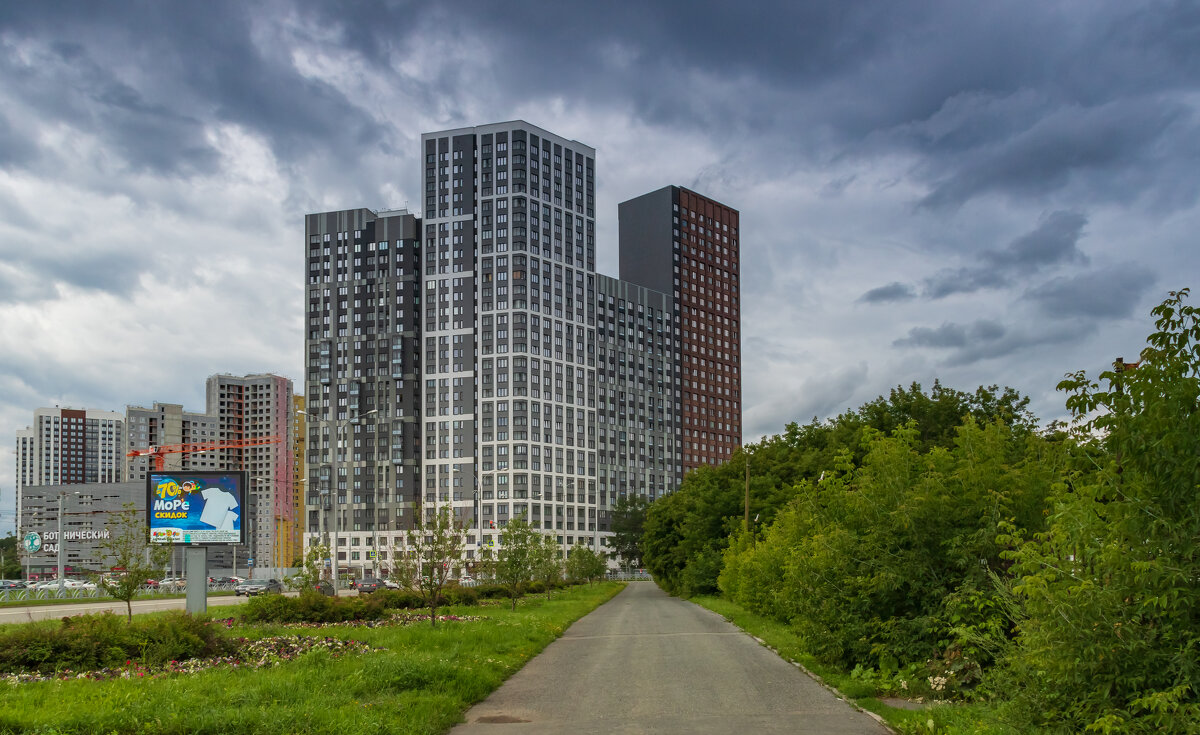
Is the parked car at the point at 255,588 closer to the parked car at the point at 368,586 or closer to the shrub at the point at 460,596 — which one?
the parked car at the point at 368,586

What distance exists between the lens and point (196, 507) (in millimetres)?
29625

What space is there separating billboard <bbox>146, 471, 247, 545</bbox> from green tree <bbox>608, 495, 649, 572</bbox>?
122176mm

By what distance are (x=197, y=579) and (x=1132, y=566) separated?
2792cm

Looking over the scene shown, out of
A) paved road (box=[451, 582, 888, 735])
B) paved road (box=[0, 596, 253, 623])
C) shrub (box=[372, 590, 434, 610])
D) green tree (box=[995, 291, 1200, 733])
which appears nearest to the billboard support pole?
paved road (box=[0, 596, 253, 623])

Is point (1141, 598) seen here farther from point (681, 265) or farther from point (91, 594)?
point (681, 265)

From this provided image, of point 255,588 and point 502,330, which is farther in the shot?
point 502,330

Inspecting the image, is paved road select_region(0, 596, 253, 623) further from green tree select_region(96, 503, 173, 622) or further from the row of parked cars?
the row of parked cars

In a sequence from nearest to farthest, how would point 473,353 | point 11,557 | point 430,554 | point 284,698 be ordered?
point 284,698 → point 430,554 → point 11,557 → point 473,353

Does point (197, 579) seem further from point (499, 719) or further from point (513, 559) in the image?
point (499, 719)

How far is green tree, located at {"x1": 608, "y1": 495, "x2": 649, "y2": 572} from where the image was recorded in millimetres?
151625

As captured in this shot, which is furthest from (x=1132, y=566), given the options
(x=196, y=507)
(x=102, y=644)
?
(x=196, y=507)

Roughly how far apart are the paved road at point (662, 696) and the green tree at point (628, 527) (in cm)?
13052

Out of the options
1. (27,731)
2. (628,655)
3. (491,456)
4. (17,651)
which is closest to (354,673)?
(27,731)

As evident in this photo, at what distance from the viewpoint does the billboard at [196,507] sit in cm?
2919
